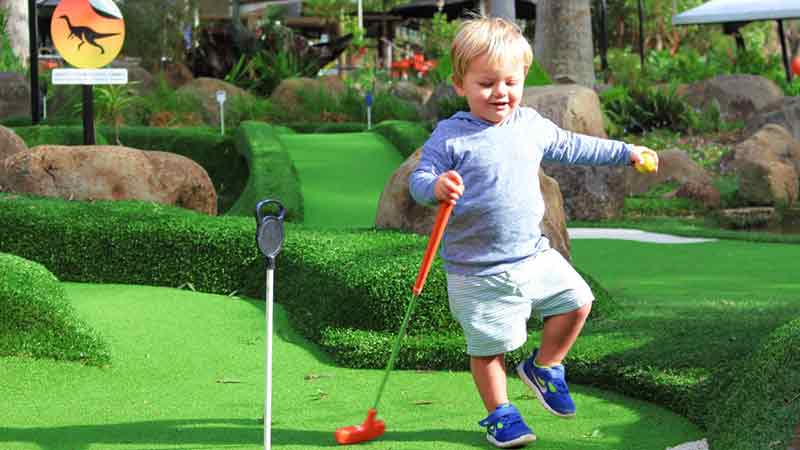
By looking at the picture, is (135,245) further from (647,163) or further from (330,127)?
(330,127)

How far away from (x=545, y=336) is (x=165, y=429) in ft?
4.65

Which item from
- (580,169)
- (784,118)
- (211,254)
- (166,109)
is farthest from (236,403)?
(784,118)

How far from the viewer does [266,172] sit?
10805 millimetres

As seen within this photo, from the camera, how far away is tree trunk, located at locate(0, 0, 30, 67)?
942 inches

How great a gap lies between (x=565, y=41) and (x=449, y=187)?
38.9 feet

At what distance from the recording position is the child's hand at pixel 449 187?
11.8 feet

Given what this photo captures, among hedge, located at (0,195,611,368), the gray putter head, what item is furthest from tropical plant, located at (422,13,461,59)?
the gray putter head

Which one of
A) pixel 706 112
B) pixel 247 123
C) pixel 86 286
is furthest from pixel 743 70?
pixel 86 286

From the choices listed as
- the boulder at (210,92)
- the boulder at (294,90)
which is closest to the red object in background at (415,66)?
the boulder at (294,90)

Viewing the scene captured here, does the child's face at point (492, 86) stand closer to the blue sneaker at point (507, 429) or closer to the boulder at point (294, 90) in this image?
the blue sneaker at point (507, 429)

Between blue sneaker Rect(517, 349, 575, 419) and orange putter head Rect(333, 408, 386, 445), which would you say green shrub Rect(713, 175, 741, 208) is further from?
orange putter head Rect(333, 408, 386, 445)

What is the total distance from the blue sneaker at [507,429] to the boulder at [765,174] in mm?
9656

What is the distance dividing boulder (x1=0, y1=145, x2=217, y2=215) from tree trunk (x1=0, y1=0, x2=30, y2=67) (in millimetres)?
15203

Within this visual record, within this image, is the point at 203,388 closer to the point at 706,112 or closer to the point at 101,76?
the point at 101,76
